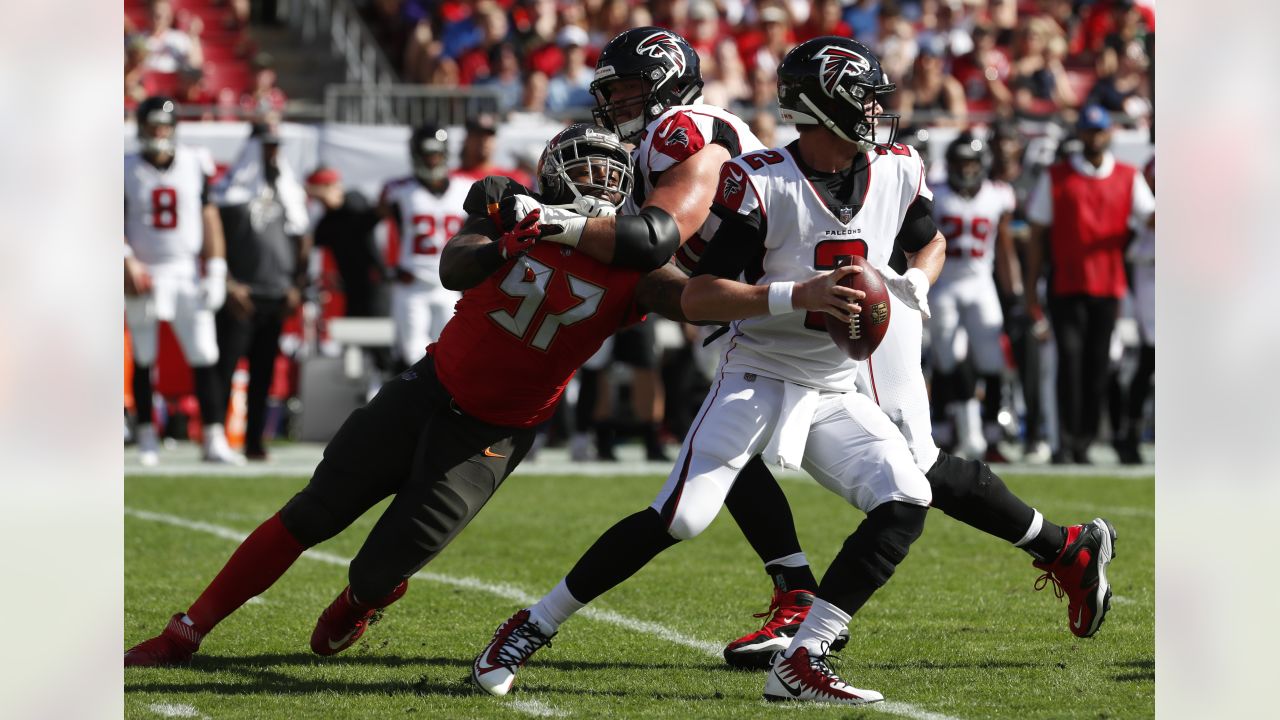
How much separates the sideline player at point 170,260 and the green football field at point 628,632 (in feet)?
7.06

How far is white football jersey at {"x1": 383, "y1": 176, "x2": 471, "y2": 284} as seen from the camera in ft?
34.2

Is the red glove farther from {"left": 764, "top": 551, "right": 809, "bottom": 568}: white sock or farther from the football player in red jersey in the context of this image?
{"left": 764, "top": 551, "right": 809, "bottom": 568}: white sock

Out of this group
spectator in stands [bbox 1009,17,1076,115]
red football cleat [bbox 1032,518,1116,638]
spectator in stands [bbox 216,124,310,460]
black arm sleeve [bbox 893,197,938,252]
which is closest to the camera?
black arm sleeve [bbox 893,197,938,252]

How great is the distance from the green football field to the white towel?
596 millimetres

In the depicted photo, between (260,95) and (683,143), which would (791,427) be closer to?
(683,143)

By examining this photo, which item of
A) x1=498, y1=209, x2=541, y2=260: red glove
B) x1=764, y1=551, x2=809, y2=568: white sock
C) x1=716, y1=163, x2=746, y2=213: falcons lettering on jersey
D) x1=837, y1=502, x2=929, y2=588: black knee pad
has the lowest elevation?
x1=764, y1=551, x2=809, y2=568: white sock

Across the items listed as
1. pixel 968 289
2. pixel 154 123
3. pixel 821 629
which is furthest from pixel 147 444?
pixel 821 629

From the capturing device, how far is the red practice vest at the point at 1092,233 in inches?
410

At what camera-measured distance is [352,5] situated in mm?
17156

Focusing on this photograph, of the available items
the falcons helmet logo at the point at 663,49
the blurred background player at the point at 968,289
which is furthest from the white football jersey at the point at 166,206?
the falcons helmet logo at the point at 663,49

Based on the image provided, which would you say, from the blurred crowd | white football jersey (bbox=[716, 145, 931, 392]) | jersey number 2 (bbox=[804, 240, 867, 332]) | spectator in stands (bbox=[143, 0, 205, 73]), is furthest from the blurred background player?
spectator in stands (bbox=[143, 0, 205, 73])
